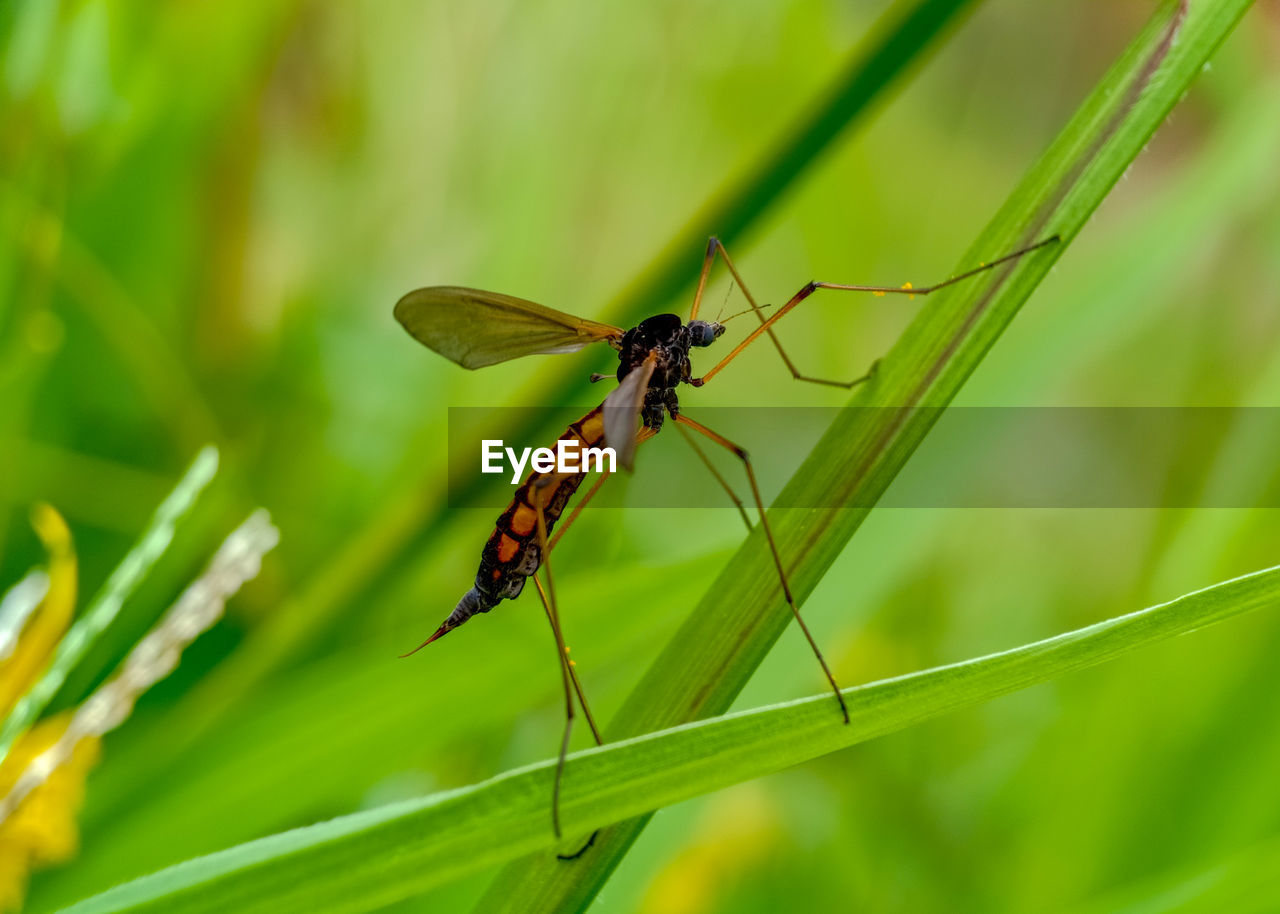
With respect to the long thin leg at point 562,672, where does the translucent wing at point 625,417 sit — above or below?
above

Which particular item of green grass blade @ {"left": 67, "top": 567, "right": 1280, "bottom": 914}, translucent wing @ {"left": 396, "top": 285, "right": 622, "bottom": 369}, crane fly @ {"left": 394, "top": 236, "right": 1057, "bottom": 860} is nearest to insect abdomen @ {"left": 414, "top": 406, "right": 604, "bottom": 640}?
crane fly @ {"left": 394, "top": 236, "right": 1057, "bottom": 860}

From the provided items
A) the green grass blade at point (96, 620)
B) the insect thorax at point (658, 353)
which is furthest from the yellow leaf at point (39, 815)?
the insect thorax at point (658, 353)

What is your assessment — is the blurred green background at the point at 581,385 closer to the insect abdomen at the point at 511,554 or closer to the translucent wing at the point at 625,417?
the insect abdomen at the point at 511,554

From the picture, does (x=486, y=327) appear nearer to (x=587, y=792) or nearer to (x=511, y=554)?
(x=511, y=554)

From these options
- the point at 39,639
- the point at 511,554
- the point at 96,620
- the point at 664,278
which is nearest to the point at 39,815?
the point at 39,639

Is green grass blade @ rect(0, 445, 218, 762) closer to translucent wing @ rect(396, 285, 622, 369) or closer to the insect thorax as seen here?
translucent wing @ rect(396, 285, 622, 369)

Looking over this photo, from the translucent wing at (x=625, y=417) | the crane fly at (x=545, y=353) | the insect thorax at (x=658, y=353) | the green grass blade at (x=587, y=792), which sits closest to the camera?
the green grass blade at (x=587, y=792)
